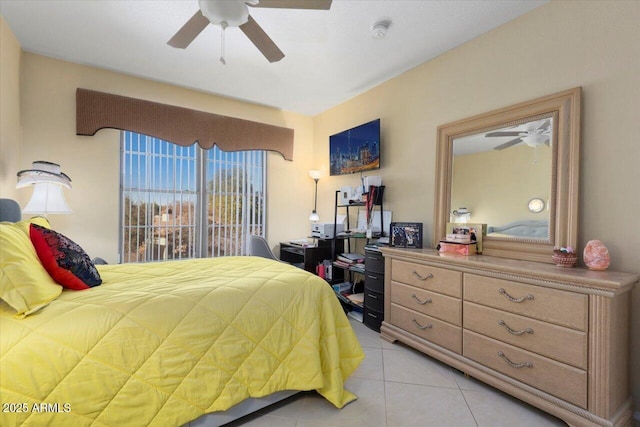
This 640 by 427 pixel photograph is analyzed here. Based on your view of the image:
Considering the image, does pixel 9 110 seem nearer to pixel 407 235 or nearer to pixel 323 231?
pixel 323 231

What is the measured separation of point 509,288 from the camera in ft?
5.82

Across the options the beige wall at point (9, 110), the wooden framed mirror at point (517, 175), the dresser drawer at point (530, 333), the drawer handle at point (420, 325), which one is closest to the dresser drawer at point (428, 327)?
the drawer handle at point (420, 325)

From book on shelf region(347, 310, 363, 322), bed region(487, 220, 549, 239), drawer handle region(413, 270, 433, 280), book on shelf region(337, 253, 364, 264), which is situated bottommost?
book on shelf region(347, 310, 363, 322)

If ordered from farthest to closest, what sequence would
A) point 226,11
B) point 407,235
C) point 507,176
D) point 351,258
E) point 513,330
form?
point 351,258 < point 407,235 < point 507,176 < point 513,330 < point 226,11

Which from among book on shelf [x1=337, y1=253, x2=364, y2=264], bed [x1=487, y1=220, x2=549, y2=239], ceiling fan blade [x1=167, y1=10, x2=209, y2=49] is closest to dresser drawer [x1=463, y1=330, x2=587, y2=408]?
bed [x1=487, y1=220, x2=549, y2=239]

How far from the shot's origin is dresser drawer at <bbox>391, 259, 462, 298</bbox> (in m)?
2.08

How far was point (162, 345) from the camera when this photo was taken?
1.26 meters

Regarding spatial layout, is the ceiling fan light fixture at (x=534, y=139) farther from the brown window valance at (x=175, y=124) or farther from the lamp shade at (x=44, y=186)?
the lamp shade at (x=44, y=186)

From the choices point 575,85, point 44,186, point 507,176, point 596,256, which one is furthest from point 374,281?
point 44,186

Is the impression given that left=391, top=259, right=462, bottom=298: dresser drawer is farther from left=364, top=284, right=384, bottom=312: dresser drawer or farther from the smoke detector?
the smoke detector

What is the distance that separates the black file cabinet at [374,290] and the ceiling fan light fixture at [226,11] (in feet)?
7.16

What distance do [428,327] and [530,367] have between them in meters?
0.69

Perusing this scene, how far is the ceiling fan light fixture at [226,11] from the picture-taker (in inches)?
62.9

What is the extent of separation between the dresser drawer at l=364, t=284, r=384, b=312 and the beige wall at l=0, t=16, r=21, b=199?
10.8 ft
